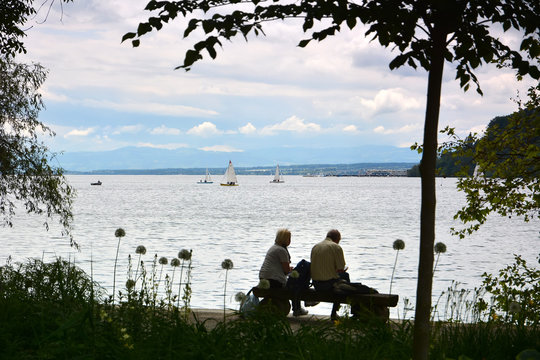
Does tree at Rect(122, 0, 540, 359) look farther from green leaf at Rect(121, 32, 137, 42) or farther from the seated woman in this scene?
the seated woman

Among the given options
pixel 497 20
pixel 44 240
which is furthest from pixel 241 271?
pixel 497 20

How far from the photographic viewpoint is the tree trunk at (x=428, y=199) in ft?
15.9

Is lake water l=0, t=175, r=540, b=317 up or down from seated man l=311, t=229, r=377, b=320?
down

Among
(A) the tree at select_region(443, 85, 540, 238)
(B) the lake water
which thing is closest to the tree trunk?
(A) the tree at select_region(443, 85, 540, 238)

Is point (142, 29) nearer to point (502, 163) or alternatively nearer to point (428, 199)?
point (428, 199)

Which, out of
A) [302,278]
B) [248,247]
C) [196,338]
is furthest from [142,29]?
[248,247]

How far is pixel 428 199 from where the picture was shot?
488 cm

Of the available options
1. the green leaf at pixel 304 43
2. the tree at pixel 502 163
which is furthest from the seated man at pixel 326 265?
the green leaf at pixel 304 43

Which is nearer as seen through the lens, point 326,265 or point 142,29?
point 142,29

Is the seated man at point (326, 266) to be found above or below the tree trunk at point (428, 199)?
below

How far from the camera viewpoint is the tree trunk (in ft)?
15.9

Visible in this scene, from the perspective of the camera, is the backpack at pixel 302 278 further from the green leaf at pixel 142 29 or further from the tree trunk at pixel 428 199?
→ the green leaf at pixel 142 29

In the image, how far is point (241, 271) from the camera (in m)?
27.4

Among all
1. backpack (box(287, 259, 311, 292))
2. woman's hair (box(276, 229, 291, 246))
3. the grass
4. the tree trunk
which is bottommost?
backpack (box(287, 259, 311, 292))
